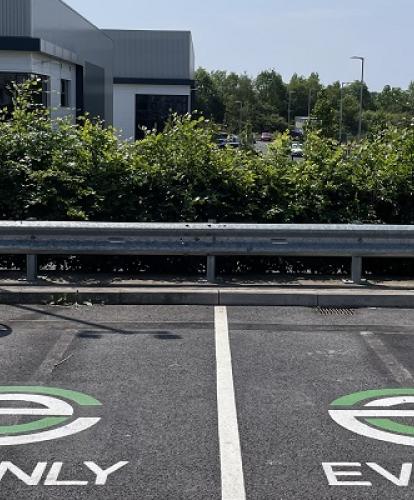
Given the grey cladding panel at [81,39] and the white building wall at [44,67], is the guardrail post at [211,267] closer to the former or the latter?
the white building wall at [44,67]

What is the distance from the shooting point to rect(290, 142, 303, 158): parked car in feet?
37.3

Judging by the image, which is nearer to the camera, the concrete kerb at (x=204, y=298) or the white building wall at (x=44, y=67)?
the concrete kerb at (x=204, y=298)

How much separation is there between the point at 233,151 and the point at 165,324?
3453 millimetres

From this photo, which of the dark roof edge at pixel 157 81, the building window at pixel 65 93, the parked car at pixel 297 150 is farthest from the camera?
the dark roof edge at pixel 157 81

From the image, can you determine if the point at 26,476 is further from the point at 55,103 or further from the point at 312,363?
the point at 55,103

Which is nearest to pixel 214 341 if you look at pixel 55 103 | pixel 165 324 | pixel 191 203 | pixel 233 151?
pixel 165 324

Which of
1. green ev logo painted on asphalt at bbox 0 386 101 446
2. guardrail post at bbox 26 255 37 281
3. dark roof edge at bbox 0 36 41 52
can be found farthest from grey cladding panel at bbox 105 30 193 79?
green ev logo painted on asphalt at bbox 0 386 101 446

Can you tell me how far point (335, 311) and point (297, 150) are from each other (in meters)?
2.68

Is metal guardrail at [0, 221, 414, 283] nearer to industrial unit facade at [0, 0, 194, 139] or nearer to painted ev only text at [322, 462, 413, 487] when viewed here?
industrial unit facade at [0, 0, 194, 139]

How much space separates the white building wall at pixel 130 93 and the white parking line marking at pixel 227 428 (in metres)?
52.4

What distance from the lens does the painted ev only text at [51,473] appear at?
4.84 m

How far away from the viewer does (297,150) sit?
11.3m

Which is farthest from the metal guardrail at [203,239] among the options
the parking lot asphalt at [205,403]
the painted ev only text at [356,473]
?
the painted ev only text at [356,473]

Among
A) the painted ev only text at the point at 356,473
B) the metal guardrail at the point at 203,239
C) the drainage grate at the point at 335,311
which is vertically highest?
the metal guardrail at the point at 203,239
